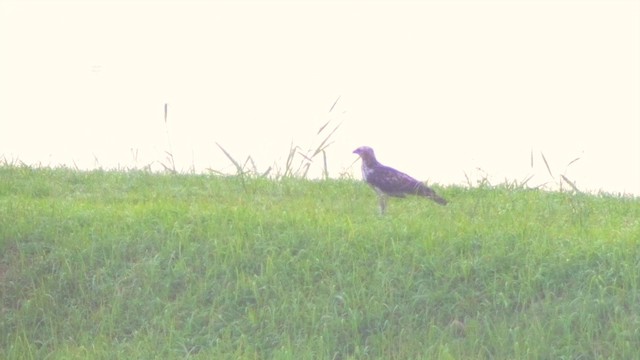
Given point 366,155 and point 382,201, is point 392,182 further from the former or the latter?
point 366,155

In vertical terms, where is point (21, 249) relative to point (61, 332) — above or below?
above

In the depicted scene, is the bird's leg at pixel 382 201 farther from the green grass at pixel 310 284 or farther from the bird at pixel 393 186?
the green grass at pixel 310 284

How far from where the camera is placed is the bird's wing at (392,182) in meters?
9.47

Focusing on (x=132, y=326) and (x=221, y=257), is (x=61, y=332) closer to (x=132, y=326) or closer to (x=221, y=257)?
(x=132, y=326)

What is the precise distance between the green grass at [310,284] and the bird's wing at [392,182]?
0.32 metres

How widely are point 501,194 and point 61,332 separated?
4037mm

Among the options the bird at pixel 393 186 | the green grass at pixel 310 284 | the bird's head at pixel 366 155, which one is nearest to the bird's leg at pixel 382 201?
the bird at pixel 393 186

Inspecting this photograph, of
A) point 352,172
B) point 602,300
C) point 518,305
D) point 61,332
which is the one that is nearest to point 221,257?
point 61,332

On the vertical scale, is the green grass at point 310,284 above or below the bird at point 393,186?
below

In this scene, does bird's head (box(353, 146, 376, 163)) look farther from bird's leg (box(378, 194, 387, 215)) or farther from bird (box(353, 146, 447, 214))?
bird's leg (box(378, 194, 387, 215))

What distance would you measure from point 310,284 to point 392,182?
1.67 metres

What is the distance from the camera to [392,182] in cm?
948

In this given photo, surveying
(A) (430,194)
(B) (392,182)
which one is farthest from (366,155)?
(A) (430,194)

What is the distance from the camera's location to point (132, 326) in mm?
7930
